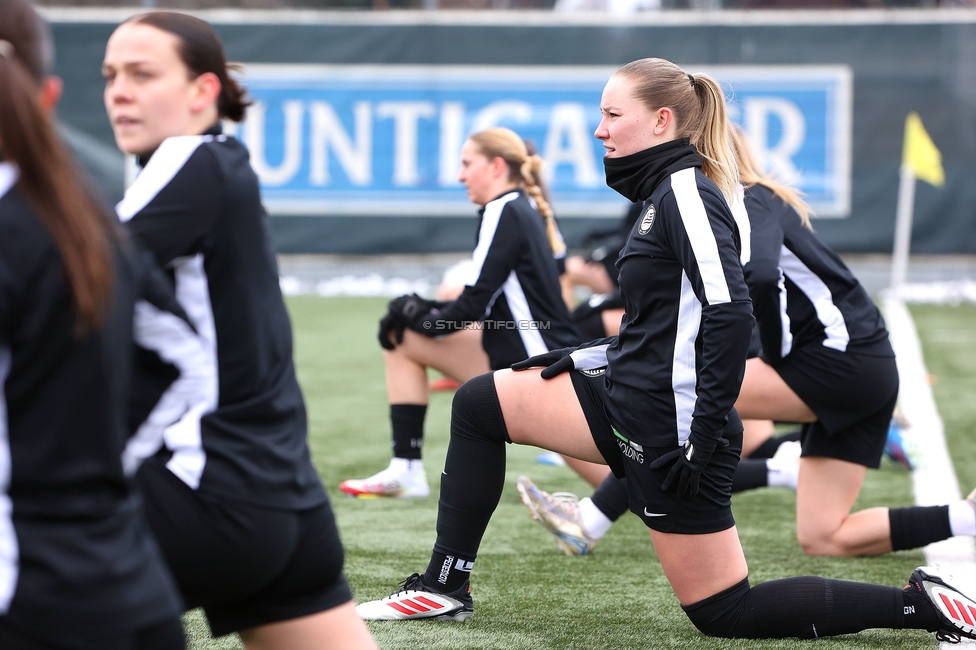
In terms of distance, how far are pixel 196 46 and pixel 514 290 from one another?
9.73 ft

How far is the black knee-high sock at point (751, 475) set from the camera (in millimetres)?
4949

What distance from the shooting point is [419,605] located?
350 cm

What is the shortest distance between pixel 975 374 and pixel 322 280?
816 cm

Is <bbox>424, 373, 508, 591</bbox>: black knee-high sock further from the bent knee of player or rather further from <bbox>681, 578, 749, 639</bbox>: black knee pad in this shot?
the bent knee of player

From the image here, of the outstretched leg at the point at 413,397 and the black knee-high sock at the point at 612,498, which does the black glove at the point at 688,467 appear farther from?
the outstretched leg at the point at 413,397

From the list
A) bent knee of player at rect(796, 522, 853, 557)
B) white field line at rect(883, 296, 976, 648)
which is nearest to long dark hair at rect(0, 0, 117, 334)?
white field line at rect(883, 296, 976, 648)

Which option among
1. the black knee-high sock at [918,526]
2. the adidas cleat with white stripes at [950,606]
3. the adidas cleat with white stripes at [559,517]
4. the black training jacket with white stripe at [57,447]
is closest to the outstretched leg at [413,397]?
the adidas cleat with white stripes at [559,517]

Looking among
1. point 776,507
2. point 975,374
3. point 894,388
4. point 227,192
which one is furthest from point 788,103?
point 227,192

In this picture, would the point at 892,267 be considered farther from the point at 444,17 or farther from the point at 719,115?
the point at 719,115

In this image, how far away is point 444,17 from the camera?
565 inches

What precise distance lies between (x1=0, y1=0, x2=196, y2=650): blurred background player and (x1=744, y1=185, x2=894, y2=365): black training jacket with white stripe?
8.88ft

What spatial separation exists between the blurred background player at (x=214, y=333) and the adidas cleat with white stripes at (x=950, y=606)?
1.87 m

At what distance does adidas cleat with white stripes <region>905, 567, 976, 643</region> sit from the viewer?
323cm

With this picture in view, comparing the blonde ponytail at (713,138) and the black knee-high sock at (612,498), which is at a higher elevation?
the blonde ponytail at (713,138)
